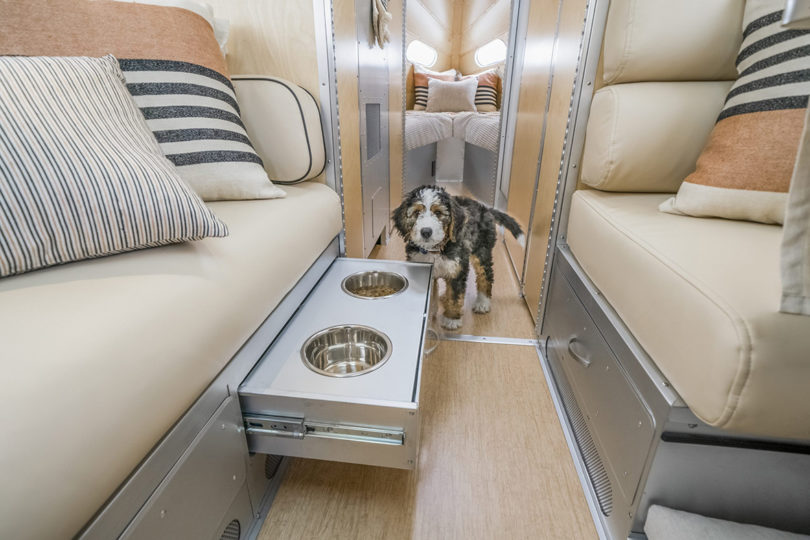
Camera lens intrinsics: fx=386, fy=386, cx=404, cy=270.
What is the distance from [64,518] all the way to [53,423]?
9cm

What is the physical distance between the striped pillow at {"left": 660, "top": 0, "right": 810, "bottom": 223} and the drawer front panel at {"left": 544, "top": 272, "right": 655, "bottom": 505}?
0.36 metres

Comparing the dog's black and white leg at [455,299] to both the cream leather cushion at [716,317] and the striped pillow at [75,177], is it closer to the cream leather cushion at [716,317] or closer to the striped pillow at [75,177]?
the cream leather cushion at [716,317]

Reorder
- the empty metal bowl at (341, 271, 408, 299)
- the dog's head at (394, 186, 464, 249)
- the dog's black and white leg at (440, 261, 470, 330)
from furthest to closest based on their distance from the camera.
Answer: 1. the dog's black and white leg at (440, 261, 470, 330)
2. the dog's head at (394, 186, 464, 249)
3. the empty metal bowl at (341, 271, 408, 299)

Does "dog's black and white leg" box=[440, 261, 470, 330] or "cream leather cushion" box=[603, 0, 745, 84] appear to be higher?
"cream leather cushion" box=[603, 0, 745, 84]

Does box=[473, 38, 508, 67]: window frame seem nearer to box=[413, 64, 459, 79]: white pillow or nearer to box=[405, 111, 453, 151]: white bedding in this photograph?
box=[413, 64, 459, 79]: white pillow

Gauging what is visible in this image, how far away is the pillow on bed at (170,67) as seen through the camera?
704 mm

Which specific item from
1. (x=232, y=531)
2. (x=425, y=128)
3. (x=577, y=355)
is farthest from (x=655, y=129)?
(x=425, y=128)

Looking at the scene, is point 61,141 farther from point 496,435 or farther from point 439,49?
point 439,49

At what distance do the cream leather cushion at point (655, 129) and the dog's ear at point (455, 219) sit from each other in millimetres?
490

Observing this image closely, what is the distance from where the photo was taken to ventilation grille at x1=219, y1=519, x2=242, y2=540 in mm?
680

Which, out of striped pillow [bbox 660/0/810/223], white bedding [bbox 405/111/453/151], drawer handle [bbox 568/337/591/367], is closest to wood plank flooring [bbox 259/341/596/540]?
drawer handle [bbox 568/337/591/367]

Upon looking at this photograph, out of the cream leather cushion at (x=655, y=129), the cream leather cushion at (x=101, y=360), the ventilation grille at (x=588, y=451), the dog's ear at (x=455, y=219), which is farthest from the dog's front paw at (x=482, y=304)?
the cream leather cushion at (x=101, y=360)

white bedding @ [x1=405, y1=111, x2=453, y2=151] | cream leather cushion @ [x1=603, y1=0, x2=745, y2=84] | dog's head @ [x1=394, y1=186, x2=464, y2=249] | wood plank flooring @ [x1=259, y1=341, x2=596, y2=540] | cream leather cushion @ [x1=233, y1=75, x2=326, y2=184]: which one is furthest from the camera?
white bedding @ [x1=405, y1=111, x2=453, y2=151]

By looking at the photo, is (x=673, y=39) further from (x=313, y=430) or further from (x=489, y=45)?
(x=489, y=45)
